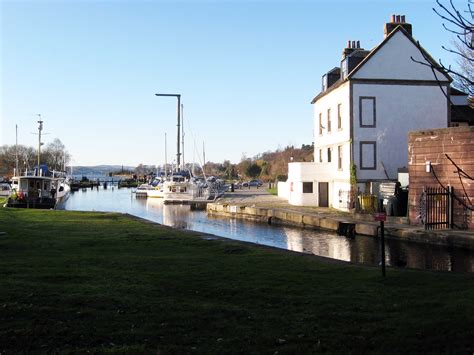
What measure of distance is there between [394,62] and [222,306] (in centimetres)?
2826

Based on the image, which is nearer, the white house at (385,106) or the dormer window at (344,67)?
the white house at (385,106)

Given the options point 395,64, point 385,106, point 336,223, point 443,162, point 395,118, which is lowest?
point 336,223

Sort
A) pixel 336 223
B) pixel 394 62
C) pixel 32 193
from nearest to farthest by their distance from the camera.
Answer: pixel 336 223
pixel 394 62
pixel 32 193

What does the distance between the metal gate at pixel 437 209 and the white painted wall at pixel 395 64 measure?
456 inches

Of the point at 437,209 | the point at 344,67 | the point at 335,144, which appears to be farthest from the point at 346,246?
the point at 344,67

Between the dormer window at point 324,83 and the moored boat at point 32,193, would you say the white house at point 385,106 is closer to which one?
the dormer window at point 324,83

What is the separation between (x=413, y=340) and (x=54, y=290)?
5.25 meters

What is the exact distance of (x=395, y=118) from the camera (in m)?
32.3

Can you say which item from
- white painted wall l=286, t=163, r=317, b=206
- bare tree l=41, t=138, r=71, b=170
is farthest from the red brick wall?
bare tree l=41, t=138, r=71, b=170

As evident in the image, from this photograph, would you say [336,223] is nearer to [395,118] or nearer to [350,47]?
[395,118]

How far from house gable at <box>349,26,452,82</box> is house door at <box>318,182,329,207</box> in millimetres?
8601

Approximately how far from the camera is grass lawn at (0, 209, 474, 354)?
5.68 metres

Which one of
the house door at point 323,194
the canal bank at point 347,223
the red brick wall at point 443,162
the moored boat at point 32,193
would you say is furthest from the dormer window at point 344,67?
the moored boat at point 32,193

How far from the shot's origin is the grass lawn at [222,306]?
568cm
